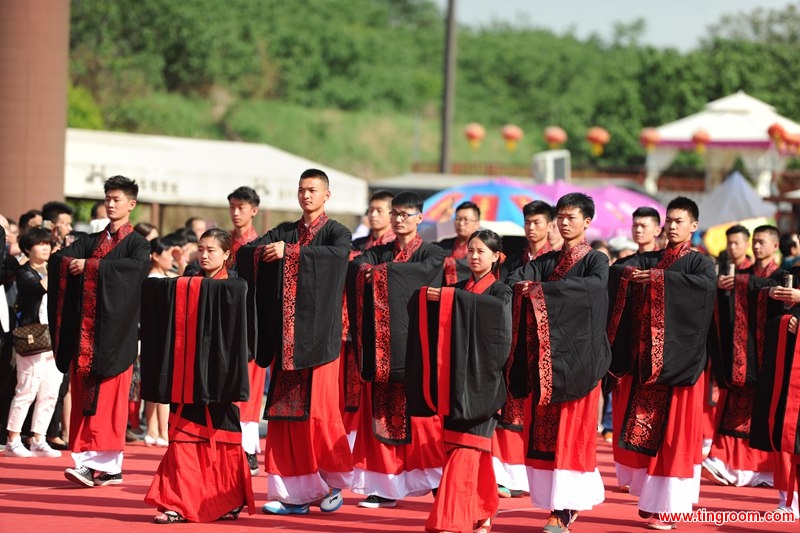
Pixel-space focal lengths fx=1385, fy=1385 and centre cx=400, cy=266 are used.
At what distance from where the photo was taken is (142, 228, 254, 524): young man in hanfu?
729 centimetres

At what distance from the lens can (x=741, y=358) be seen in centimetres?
965

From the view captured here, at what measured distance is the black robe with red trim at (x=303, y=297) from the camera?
768 centimetres

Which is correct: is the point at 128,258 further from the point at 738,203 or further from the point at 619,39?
the point at 619,39

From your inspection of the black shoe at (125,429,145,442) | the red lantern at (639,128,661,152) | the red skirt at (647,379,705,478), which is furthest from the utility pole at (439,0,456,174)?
the red skirt at (647,379,705,478)

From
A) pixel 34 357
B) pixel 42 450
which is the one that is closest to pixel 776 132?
pixel 34 357

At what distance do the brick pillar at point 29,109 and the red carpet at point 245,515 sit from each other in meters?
4.54

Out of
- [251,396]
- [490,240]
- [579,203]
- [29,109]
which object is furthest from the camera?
[29,109]

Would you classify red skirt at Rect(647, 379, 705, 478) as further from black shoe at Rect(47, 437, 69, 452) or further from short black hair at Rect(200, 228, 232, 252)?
black shoe at Rect(47, 437, 69, 452)

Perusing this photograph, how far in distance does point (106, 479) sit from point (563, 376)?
3.01 metres

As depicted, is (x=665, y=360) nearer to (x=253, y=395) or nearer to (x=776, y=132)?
(x=253, y=395)

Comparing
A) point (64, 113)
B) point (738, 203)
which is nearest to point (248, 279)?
point (64, 113)

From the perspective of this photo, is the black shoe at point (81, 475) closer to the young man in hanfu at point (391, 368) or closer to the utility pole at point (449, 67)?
the young man in hanfu at point (391, 368)

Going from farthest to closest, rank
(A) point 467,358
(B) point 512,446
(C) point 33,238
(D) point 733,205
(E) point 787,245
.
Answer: (D) point 733,205
(E) point 787,245
(C) point 33,238
(B) point 512,446
(A) point 467,358

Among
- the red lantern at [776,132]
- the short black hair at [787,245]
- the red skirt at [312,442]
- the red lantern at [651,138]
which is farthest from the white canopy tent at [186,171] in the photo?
the red lantern at [651,138]
